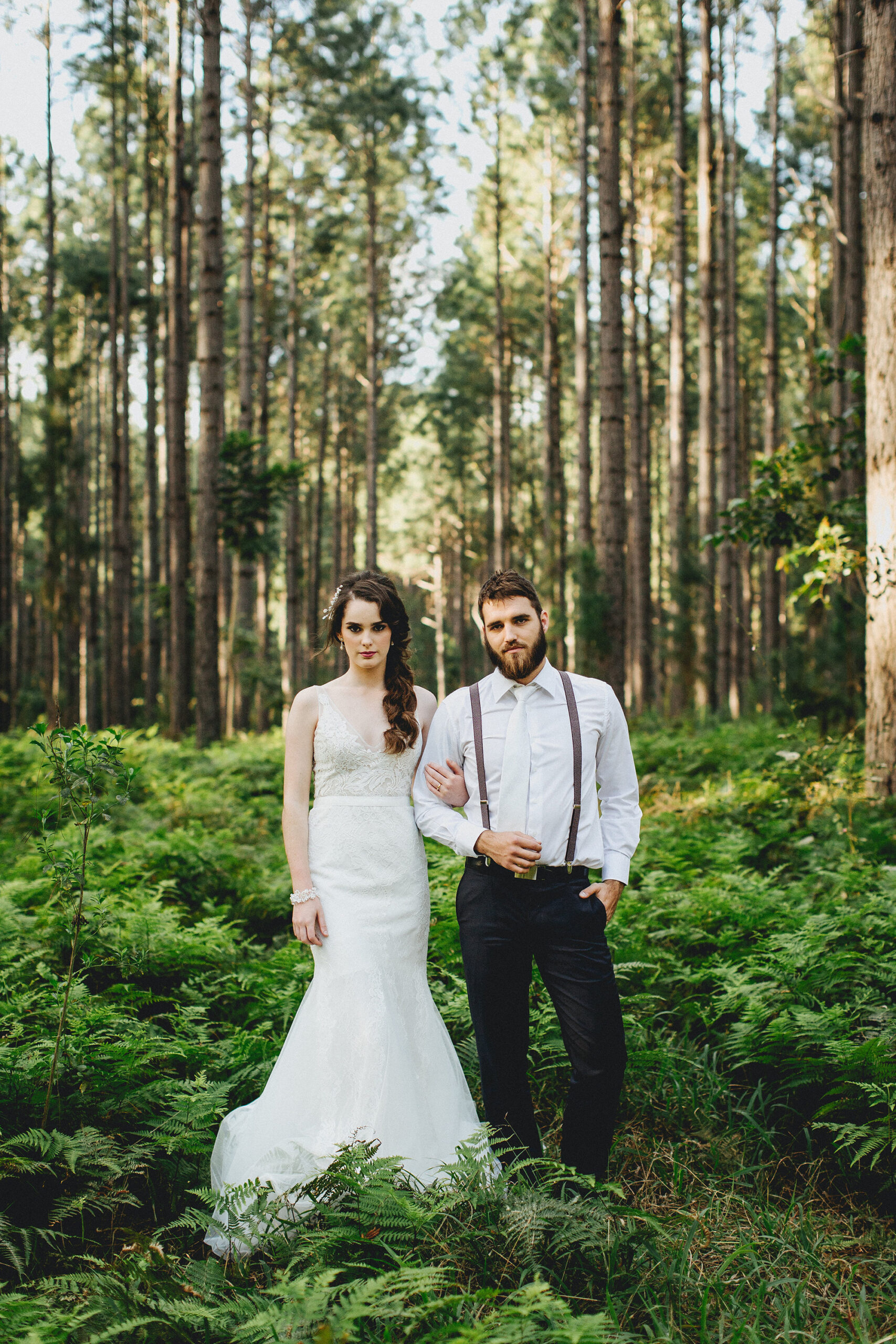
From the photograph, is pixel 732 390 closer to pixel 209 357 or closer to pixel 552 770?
pixel 209 357

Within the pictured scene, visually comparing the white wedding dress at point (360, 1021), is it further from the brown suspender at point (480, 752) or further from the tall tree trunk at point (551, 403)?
the tall tree trunk at point (551, 403)

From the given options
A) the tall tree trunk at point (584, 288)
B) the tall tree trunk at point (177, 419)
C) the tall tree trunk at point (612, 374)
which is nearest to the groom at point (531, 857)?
the tall tree trunk at point (612, 374)

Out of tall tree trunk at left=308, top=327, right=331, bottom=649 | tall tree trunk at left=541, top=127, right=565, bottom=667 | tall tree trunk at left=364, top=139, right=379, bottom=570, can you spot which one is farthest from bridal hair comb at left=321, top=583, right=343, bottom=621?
tall tree trunk at left=308, top=327, right=331, bottom=649

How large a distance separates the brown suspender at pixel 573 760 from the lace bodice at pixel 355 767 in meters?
0.50

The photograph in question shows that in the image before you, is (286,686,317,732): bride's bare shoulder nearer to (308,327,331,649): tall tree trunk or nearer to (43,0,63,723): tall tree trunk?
(43,0,63,723): tall tree trunk

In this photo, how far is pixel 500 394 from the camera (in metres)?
25.6

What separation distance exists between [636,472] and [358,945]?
1949 centimetres

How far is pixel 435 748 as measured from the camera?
11.9 ft

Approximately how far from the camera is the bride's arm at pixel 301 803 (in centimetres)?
368

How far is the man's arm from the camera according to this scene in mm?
3367

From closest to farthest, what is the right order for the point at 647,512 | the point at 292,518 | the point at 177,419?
the point at 177,419, the point at 647,512, the point at 292,518

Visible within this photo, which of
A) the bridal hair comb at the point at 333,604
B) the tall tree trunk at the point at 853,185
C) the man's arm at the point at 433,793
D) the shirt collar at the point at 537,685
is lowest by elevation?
the man's arm at the point at 433,793

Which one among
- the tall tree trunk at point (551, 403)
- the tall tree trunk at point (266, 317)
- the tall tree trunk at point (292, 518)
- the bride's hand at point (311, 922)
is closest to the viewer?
the bride's hand at point (311, 922)

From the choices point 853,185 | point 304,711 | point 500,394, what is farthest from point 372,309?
point 304,711
